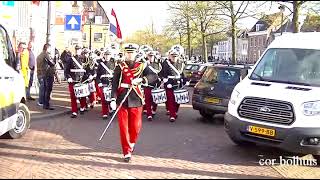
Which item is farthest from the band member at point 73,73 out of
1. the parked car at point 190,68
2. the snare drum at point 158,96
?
the parked car at point 190,68

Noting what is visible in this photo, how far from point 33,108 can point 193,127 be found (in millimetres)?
5217

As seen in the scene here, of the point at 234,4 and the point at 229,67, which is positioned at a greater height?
the point at 234,4

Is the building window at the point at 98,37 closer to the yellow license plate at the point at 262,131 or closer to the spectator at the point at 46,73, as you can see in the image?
the spectator at the point at 46,73

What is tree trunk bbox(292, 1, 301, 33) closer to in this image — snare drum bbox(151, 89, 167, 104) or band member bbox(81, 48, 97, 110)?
snare drum bbox(151, 89, 167, 104)

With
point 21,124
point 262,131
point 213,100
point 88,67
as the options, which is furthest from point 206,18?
point 262,131

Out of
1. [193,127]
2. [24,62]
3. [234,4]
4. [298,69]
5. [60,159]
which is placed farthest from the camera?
[234,4]

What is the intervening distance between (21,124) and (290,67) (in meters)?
5.68

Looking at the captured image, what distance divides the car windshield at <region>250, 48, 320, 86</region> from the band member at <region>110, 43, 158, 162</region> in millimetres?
2436

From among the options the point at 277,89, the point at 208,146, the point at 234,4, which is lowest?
the point at 208,146

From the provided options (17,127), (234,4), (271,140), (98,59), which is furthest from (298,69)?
(234,4)

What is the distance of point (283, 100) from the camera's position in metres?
8.32

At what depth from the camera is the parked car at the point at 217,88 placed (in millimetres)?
13219

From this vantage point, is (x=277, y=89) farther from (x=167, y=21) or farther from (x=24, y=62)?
(x=167, y=21)

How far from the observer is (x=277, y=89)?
28.4 feet
